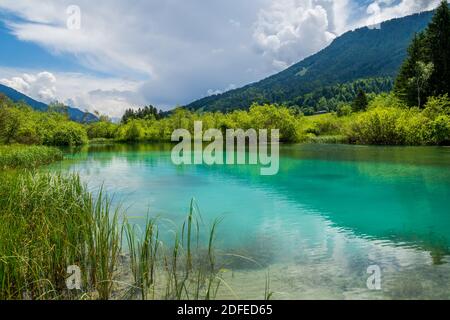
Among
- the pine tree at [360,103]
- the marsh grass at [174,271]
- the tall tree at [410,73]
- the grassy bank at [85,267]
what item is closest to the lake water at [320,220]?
the marsh grass at [174,271]

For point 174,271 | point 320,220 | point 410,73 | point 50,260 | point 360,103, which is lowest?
point 320,220

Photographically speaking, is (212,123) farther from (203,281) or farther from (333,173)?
(203,281)

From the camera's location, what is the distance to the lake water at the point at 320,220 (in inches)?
291

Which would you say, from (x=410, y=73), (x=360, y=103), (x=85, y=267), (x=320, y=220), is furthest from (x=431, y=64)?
(x=85, y=267)

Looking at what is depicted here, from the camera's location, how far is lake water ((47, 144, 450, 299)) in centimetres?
740

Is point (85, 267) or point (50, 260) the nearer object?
point (50, 260)

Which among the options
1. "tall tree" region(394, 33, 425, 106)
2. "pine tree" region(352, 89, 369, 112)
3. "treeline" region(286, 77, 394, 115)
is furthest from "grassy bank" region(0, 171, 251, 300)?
"treeline" region(286, 77, 394, 115)

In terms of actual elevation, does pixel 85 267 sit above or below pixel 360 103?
below

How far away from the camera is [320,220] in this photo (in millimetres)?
13086

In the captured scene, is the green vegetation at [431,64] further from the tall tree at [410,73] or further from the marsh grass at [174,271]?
the marsh grass at [174,271]

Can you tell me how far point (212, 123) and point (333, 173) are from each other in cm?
6668

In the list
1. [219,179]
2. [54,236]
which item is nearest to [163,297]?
[54,236]

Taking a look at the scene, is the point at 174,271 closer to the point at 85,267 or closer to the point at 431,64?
the point at 85,267
